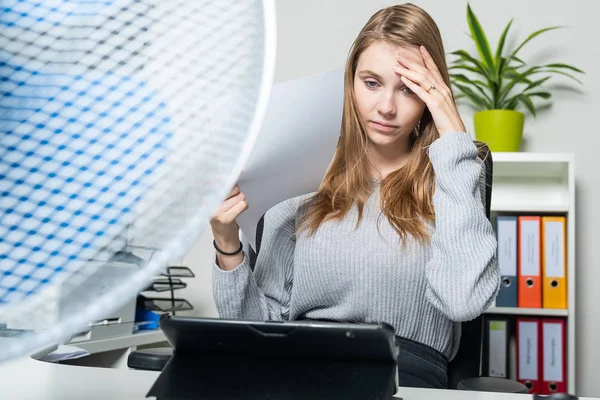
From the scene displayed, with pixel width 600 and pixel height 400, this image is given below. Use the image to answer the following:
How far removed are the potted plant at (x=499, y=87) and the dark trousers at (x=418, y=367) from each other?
1267 mm

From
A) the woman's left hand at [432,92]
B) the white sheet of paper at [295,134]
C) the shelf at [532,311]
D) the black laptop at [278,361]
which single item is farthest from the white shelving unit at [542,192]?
the black laptop at [278,361]

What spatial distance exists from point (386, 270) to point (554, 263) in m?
1.13

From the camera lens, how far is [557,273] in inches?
76.4

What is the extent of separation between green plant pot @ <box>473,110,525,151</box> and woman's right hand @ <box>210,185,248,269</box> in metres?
1.38

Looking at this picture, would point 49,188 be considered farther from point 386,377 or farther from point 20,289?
point 386,377

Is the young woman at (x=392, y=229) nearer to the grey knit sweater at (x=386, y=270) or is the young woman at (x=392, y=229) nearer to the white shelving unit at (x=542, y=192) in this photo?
the grey knit sweater at (x=386, y=270)

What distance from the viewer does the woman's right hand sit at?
0.77 meters

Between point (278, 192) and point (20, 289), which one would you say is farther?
point (278, 192)

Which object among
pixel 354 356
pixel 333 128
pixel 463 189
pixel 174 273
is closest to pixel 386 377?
pixel 354 356

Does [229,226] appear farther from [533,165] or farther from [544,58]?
[544,58]

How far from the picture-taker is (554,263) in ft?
6.37

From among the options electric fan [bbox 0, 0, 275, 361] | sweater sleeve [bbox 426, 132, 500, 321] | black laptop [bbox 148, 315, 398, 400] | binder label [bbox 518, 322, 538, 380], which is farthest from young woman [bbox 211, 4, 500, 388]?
binder label [bbox 518, 322, 538, 380]

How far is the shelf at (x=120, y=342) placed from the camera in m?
1.54

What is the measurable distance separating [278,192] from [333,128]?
0.12m
